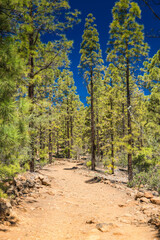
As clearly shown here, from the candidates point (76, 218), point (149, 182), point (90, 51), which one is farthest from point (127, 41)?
point (76, 218)

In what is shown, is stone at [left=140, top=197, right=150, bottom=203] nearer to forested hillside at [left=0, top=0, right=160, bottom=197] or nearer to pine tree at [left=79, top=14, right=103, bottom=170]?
forested hillside at [left=0, top=0, right=160, bottom=197]

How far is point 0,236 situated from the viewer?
3.45m

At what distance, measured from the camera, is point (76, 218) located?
5.49m

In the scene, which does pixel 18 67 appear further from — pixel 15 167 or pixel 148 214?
pixel 148 214

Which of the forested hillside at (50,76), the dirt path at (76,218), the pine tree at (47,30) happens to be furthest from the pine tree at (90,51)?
the dirt path at (76,218)

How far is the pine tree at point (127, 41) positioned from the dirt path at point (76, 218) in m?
5.49

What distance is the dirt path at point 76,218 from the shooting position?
3.87 metres

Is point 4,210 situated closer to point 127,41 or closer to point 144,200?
point 144,200

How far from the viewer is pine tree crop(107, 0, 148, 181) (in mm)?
11695

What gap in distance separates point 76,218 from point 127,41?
12119 mm

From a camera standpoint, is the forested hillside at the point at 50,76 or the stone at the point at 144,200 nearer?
the forested hillside at the point at 50,76

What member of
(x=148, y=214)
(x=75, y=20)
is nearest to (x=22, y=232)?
(x=148, y=214)

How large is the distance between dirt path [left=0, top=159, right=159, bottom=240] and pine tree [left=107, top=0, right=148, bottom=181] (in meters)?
5.49

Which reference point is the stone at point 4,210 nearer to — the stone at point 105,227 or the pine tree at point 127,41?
the stone at point 105,227
